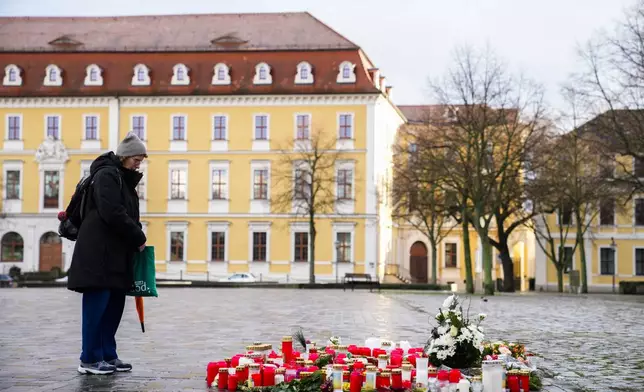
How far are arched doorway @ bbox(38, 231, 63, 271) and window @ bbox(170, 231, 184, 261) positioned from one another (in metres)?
6.99

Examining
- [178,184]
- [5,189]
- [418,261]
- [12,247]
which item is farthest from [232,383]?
[418,261]

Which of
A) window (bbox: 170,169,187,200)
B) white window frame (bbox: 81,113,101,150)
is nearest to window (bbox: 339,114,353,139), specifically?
window (bbox: 170,169,187,200)

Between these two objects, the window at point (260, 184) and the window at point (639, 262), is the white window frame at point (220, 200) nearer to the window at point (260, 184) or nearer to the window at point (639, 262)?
the window at point (260, 184)

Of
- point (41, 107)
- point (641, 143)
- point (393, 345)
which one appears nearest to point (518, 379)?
point (393, 345)

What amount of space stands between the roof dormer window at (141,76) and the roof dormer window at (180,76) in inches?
64.0

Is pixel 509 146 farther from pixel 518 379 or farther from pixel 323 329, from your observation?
pixel 518 379

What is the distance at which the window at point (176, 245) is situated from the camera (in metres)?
62.1

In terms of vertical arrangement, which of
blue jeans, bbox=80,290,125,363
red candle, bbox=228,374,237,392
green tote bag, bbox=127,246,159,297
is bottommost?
red candle, bbox=228,374,237,392

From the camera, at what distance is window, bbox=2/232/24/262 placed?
62406 millimetres

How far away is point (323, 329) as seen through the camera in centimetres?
1625

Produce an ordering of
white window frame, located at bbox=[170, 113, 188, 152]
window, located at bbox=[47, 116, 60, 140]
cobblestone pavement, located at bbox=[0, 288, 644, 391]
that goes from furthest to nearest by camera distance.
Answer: window, located at bbox=[47, 116, 60, 140]
white window frame, located at bbox=[170, 113, 188, 152]
cobblestone pavement, located at bbox=[0, 288, 644, 391]

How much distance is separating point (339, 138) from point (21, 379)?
174 feet

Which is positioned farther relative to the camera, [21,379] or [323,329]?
[323,329]

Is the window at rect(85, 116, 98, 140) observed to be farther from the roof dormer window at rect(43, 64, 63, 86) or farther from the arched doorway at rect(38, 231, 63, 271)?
the arched doorway at rect(38, 231, 63, 271)
